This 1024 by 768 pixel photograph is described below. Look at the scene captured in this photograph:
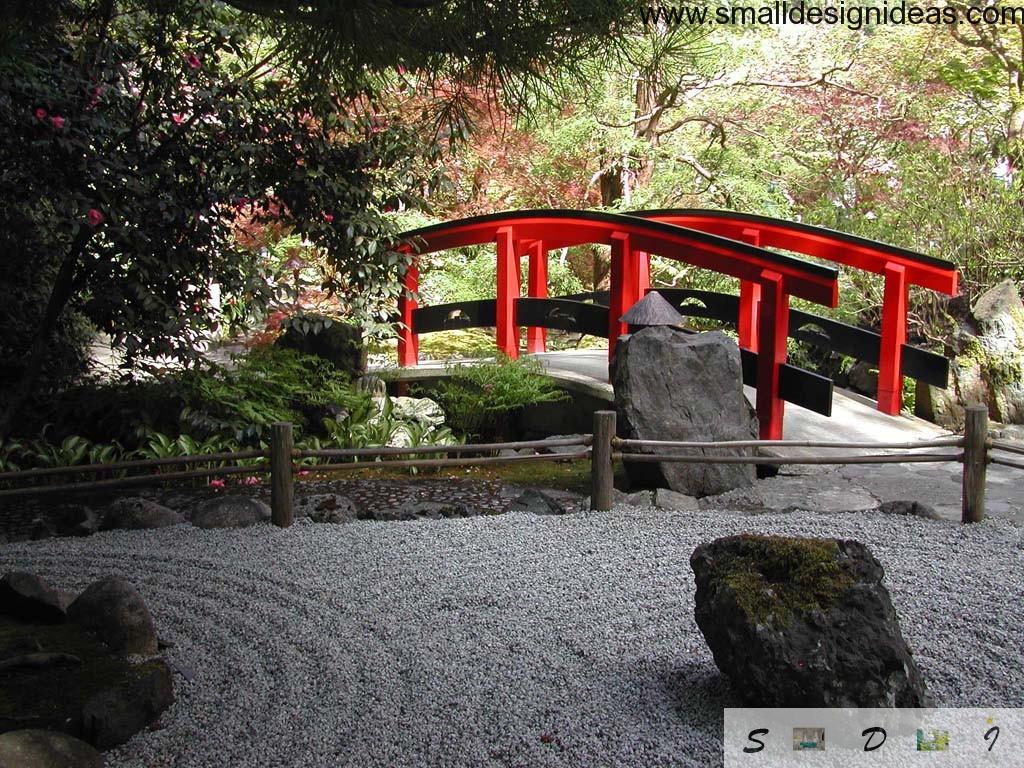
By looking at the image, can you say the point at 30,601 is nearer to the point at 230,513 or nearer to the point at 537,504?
the point at 230,513

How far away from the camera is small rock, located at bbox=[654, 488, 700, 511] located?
16.0ft

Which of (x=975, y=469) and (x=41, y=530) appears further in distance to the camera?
(x=41, y=530)

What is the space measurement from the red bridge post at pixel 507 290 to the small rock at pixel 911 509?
3600 mm

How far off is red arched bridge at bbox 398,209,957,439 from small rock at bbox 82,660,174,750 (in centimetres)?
422

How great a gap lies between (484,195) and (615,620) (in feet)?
29.1

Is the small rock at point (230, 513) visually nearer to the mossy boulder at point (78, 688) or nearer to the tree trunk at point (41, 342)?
the mossy boulder at point (78, 688)

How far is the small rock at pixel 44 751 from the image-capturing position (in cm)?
216

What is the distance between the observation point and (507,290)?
305 inches

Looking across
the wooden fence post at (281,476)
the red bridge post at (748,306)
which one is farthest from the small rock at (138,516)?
the red bridge post at (748,306)

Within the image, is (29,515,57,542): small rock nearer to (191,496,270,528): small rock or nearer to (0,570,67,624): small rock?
(191,496,270,528): small rock

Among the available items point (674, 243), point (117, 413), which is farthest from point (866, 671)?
point (117, 413)

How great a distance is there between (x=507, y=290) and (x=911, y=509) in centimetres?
393

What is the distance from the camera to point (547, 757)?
2.37 metres

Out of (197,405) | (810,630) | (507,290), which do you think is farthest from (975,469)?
(197,405)
